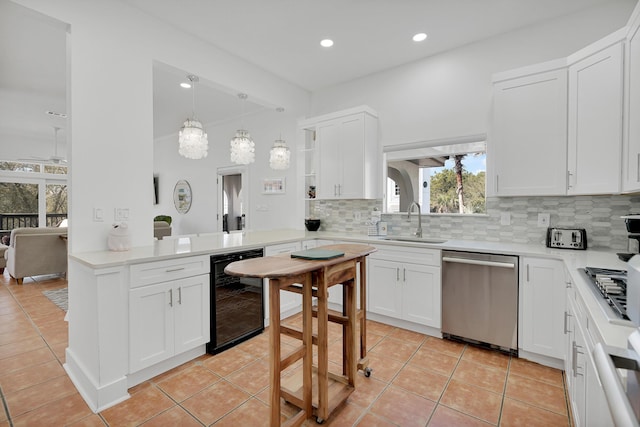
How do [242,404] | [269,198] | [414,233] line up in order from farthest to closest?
[269,198] → [414,233] → [242,404]

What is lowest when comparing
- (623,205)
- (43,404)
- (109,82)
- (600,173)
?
(43,404)

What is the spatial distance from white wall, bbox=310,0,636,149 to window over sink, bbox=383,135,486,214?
0.12 meters

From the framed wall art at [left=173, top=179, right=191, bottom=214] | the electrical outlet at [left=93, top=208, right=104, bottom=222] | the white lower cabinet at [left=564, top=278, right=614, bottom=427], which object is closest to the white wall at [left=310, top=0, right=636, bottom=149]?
the white lower cabinet at [left=564, top=278, right=614, bottom=427]

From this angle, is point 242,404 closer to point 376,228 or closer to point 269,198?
point 376,228

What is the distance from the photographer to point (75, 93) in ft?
7.34

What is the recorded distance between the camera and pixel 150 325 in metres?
2.14

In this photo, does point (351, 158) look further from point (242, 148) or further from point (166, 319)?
point (166, 319)

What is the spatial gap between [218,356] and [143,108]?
2.23m

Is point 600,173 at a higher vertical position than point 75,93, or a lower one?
lower

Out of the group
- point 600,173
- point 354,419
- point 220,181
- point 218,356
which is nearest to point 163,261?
point 218,356

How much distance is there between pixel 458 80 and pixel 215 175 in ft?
15.6

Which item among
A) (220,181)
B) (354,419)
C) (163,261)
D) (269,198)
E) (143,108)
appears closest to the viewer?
(354,419)

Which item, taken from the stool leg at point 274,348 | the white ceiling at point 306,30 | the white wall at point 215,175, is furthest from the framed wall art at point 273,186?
the stool leg at point 274,348

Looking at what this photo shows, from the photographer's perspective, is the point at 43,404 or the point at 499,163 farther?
the point at 499,163
